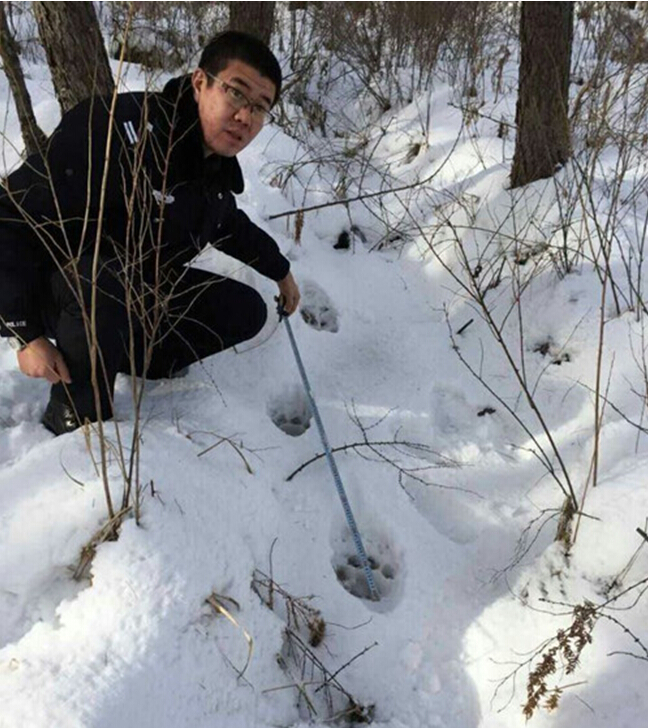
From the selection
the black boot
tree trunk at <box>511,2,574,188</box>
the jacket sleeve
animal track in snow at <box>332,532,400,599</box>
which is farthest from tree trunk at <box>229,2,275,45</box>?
animal track in snow at <box>332,532,400,599</box>

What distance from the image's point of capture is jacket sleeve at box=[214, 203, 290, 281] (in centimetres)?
208

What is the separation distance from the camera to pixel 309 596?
1551 millimetres

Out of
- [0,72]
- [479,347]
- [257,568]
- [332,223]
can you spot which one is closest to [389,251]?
[332,223]

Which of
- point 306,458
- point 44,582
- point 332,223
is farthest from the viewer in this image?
point 332,223

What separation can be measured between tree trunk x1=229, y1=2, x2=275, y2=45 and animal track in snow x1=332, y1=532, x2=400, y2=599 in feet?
12.1

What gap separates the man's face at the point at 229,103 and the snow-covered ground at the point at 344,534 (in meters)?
0.52

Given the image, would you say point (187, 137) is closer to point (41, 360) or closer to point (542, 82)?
point (41, 360)

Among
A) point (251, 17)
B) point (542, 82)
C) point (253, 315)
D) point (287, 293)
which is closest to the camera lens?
point (253, 315)

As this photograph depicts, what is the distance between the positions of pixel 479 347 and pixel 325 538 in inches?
48.7

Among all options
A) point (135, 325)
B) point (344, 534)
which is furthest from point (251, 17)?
point (344, 534)

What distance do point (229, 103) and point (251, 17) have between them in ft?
10.2

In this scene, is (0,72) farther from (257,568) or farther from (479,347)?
(257,568)

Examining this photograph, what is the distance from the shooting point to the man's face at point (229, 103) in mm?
1596

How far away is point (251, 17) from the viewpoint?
165 inches
